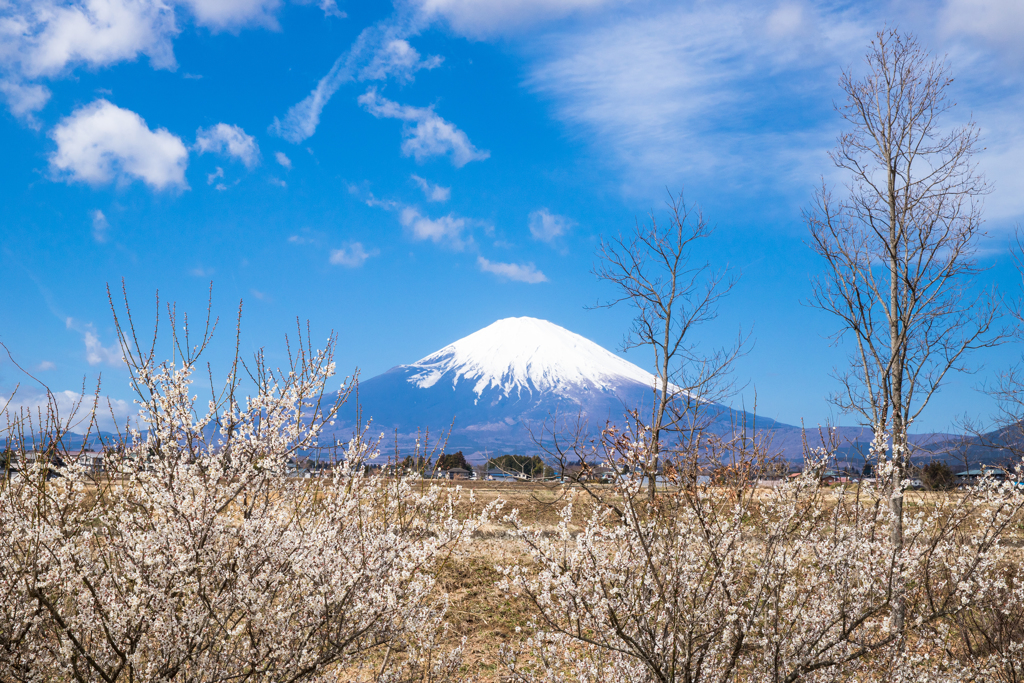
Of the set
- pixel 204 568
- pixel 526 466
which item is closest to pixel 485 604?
pixel 526 466

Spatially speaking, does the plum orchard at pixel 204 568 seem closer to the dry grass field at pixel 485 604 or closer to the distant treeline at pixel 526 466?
the distant treeline at pixel 526 466

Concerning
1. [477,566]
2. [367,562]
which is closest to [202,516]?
[367,562]

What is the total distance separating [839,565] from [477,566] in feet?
29.3

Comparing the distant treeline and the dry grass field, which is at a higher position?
the distant treeline

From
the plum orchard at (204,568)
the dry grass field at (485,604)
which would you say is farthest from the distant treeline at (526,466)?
the plum orchard at (204,568)

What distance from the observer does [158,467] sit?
4.22 meters

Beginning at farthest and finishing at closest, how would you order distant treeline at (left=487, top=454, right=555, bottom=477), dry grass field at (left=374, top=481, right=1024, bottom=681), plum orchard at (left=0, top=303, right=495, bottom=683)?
dry grass field at (left=374, top=481, right=1024, bottom=681)
distant treeline at (left=487, top=454, right=555, bottom=477)
plum orchard at (left=0, top=303, right=495, bottom=683)

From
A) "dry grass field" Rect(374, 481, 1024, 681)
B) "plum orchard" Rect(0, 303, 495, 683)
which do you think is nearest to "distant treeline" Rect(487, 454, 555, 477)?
"dry grass field" Rect(374, 481, 1024, 681)

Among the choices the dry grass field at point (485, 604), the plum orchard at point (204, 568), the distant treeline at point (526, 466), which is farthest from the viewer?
the dry grass field at point (485, 604)

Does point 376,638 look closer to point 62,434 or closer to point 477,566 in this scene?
point 62,434

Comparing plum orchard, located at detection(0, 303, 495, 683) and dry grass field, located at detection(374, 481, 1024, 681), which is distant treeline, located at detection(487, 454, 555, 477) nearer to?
dry grass field, located at detection(374, 481, 1024, 681)

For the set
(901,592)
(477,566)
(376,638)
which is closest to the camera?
(376,638)

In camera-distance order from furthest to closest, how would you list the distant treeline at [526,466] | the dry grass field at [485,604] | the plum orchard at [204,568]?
the dry grass field at [485,604] < the distant treeline at [526,466] < the plum orchard at [204,568]

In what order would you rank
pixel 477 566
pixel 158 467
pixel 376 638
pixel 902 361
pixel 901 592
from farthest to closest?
1. pixel 477 566
2. pixel 902 361
3. pixel 901 592
4. pixel 376 638
5. pixel 158 467
